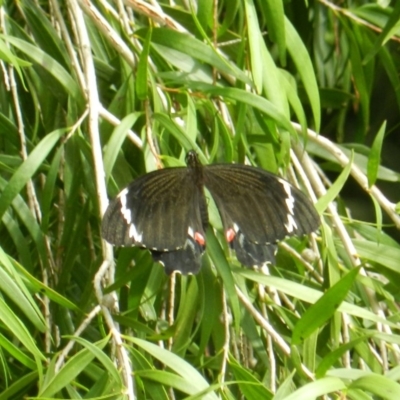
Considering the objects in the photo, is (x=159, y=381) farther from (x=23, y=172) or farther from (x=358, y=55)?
(x=358, y=55)

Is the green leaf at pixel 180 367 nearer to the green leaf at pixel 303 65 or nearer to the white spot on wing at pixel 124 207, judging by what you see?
the white spot on wing at pixel 124 207

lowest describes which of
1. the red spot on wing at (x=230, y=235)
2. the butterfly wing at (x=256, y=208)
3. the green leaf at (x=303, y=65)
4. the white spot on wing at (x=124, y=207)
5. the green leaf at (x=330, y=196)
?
the white spot on wing at (x=124, y=207)

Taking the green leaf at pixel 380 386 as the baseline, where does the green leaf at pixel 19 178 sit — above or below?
below

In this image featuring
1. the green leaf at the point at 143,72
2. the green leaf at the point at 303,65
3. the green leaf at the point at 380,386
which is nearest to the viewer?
the green leaf at the point at 380,386

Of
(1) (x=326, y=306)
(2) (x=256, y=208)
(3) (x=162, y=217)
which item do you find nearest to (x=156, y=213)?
(3) (x=162, y=217)

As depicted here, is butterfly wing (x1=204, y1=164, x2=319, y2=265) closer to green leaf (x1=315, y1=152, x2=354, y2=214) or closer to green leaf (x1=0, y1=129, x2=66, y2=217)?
green leaf (x1=315, y1=152, x2=354, y2=214)

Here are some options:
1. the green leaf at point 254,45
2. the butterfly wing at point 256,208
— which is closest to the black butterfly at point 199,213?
the butterfly wing at point 256,208

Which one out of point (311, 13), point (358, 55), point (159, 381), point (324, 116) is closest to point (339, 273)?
point (159, 381)
